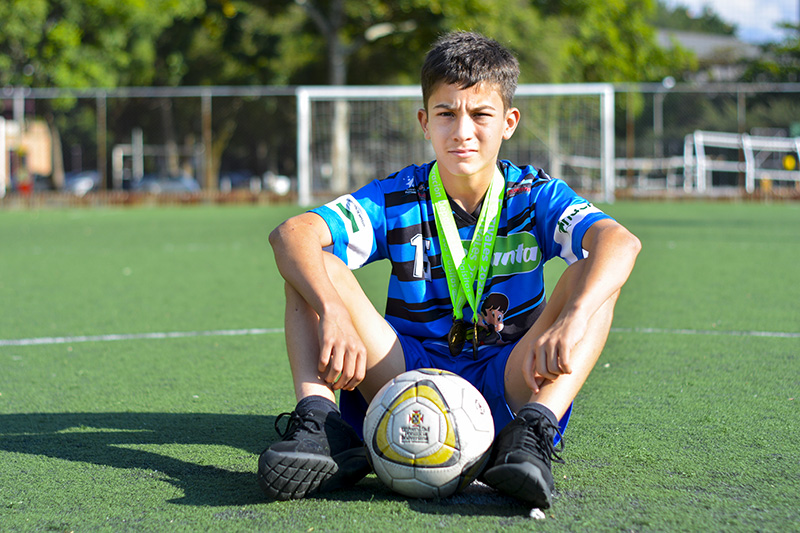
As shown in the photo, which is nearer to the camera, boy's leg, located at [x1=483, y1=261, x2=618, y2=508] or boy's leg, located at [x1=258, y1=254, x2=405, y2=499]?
boy's leg, located at [x1=483, y1=261, x2=618, y2=508]

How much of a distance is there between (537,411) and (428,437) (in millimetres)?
318

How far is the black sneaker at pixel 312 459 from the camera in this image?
2463 mm

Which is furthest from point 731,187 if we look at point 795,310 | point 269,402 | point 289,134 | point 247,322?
point 269,402

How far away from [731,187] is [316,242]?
25236 mm

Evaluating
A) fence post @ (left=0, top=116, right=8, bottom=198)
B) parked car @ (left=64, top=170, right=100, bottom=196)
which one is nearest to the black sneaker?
fence post @ (left=0, top=116, right=8, bottom=198)

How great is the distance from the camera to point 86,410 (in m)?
3.74

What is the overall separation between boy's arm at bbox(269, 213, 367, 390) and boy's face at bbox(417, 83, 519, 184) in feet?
1.52

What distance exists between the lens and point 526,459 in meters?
2.40

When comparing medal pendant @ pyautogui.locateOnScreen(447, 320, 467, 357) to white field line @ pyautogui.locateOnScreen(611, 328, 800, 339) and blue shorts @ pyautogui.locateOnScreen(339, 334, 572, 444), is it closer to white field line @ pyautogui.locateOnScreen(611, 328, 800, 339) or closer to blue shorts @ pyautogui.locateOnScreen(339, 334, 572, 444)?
blue shorts @ pyautogui.locateOnScreen(339, 334, 572, 444)

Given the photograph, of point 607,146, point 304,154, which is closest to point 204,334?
point 304,154

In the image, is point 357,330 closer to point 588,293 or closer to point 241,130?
point 588,293

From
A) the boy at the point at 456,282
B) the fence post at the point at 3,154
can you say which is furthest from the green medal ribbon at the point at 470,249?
the fence post at the point at 3,154

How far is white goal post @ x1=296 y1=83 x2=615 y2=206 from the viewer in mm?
22000

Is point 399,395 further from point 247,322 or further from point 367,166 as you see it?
point 367,166
